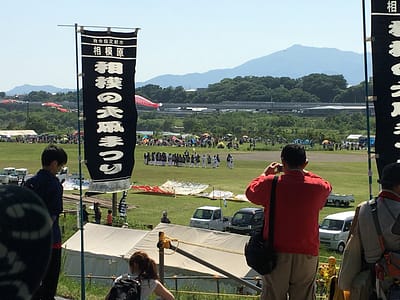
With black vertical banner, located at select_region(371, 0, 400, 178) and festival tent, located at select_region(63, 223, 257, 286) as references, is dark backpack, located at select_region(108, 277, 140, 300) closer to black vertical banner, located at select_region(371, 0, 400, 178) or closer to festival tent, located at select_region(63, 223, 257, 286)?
black vertical banner, located at select_region(371, 0, 400, 178)

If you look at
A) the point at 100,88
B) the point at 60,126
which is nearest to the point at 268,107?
the point at 60,126

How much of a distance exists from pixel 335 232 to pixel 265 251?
612 inches

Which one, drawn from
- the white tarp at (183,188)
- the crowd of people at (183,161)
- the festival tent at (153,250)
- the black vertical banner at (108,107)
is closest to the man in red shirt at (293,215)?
the black vertical banner at (108,107)

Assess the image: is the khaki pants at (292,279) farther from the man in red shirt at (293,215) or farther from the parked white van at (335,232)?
the parked white van at (335,232)

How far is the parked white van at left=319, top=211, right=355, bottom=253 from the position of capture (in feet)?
63.1

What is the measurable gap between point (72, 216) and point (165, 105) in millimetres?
104504

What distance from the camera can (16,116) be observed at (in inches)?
4257

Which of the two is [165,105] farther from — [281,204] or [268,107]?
[281,204]

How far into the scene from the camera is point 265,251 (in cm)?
443

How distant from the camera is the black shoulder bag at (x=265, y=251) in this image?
174 inches

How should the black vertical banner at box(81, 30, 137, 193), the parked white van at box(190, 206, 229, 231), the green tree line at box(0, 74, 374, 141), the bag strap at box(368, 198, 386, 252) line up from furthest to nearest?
the green tree line at box(0, 74, 374, 141) → the parked white van at box(190, 206, 229, 231) → the black vertical banner at box(81, 30, 137, 193) → the bag strap at box(368, 198, 386, 252)

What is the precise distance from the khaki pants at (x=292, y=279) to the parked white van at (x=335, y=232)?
48.3 ft

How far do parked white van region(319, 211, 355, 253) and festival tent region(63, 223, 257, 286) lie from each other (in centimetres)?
692

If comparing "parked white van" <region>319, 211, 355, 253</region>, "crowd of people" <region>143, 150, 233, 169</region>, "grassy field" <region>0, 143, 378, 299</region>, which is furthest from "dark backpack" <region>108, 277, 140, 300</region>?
"crowd of people" <region>143, 150, 233, 169</region>
